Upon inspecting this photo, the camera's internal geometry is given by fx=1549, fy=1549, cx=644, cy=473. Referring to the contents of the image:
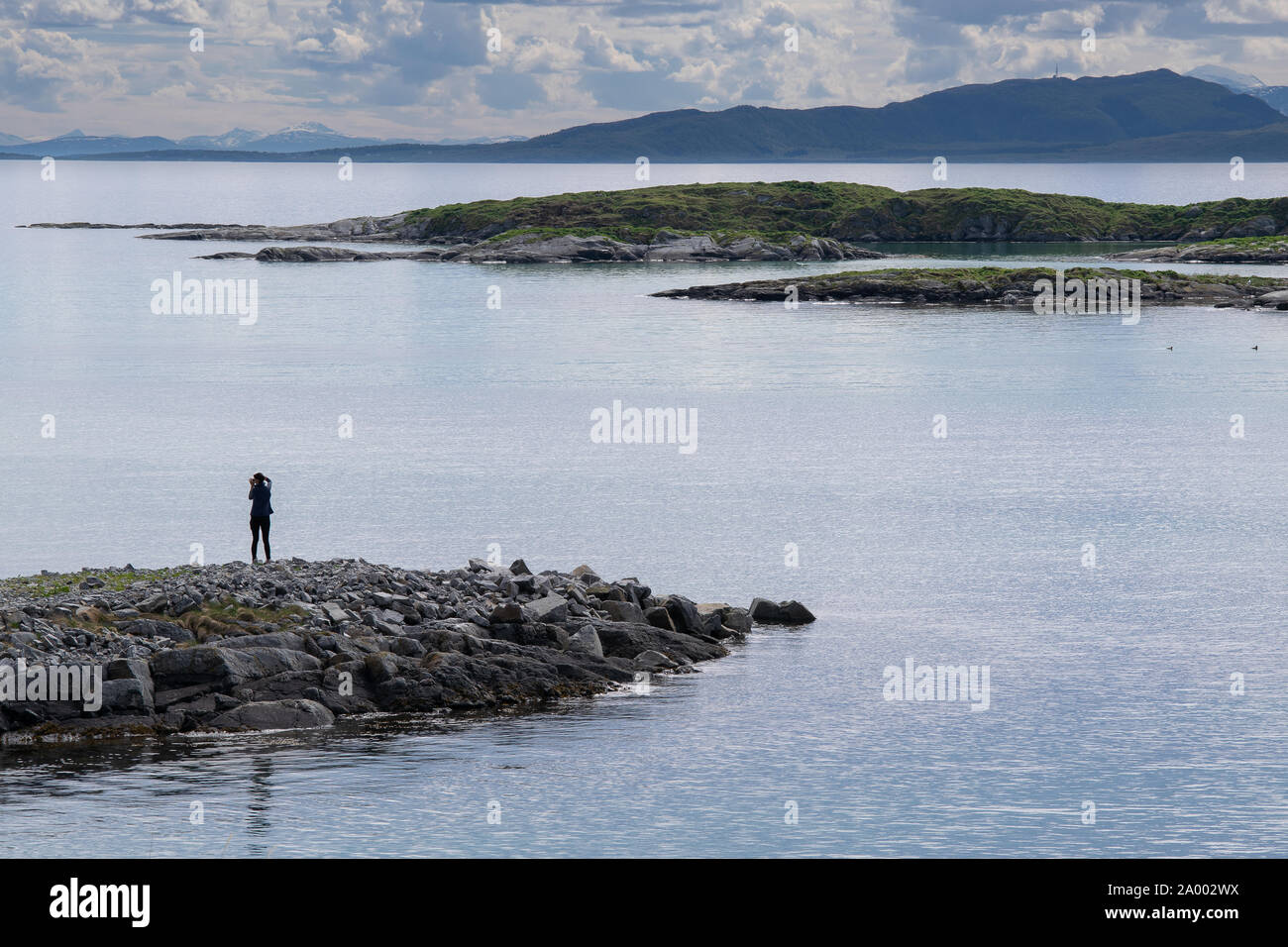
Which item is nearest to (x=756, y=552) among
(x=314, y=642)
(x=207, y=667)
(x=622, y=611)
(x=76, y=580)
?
(x=622, y=611)

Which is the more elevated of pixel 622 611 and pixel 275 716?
pixel 622 611

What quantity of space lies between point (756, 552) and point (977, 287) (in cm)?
10809

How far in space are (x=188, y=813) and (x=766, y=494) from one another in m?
35.3

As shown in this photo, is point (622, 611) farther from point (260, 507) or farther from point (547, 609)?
point (260, 507)

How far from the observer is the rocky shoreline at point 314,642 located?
3092 centimetres

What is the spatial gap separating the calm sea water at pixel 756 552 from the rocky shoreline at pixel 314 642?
1.01 meters

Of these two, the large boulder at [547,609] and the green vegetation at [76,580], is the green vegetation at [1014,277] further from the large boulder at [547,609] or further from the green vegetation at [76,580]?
the green vegetation at [76,580]

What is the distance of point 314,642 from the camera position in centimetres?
3300

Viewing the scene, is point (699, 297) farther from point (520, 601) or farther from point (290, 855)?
point (290, 855)

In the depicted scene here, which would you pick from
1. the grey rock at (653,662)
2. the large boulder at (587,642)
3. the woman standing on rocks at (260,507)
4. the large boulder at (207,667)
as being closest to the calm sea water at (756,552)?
the grey rock at (653,662)

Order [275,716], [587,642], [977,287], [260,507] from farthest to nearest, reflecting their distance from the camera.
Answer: [977,287] → [260,507] → [587,642] → [275,716]

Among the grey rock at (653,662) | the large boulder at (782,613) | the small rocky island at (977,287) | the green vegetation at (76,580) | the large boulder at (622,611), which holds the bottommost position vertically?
the grey rock at (653,662)

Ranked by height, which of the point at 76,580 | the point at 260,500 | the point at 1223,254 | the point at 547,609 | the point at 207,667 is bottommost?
the point at 207,667

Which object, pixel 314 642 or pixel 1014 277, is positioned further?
pixel 1014 277
